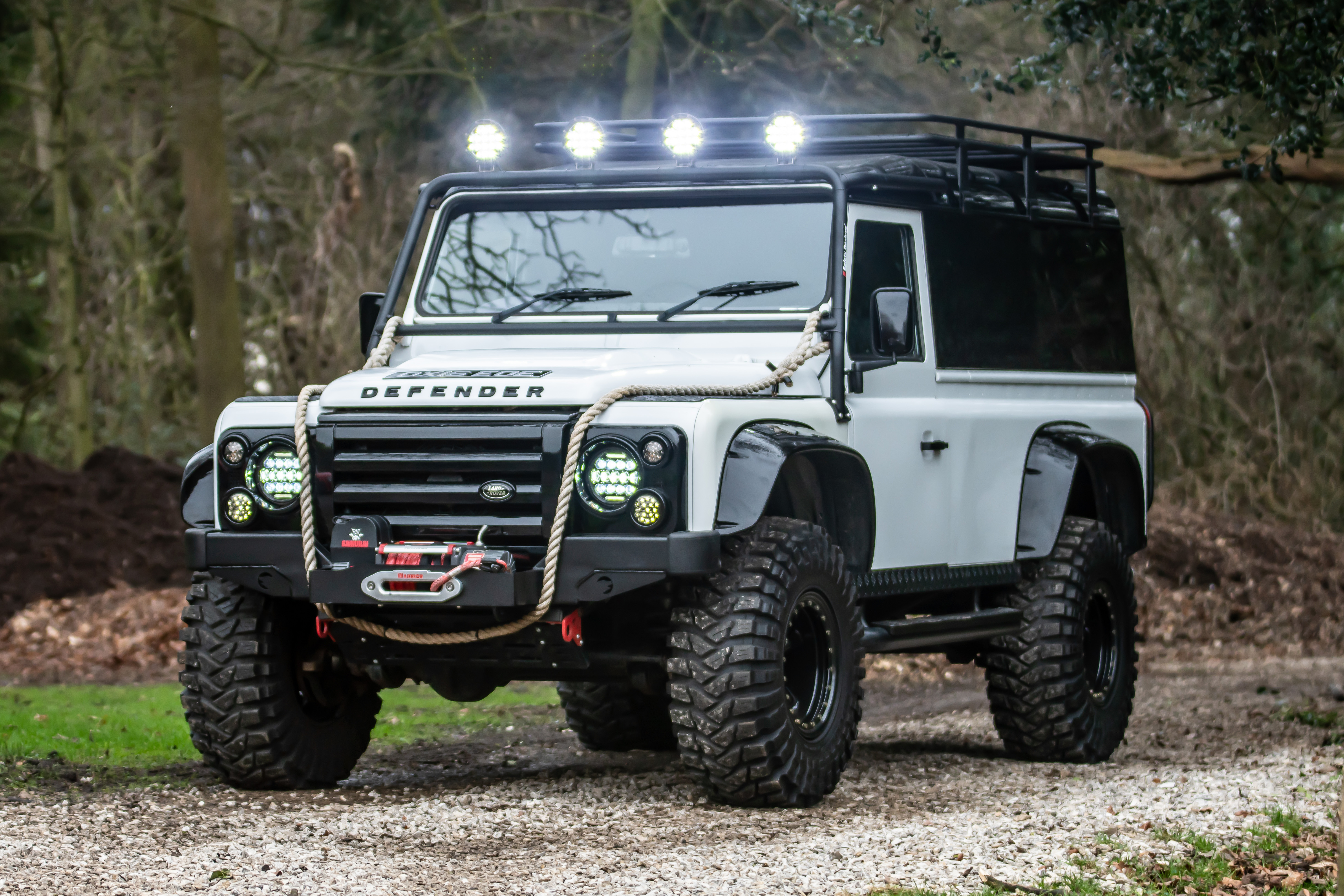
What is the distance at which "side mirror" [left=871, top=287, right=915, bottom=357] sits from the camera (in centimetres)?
754

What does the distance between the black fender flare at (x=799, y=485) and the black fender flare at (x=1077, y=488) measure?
1603mm

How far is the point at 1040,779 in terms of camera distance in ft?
27.7

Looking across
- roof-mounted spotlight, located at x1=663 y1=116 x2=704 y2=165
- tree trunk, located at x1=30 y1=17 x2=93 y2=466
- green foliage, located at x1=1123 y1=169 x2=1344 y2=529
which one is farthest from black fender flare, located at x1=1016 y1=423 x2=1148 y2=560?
tree trunk, located at x1=30 y1=17 x2=93 y2=466

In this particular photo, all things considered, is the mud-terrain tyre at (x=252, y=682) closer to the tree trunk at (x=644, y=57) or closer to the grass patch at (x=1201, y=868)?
the grass patch at (x=1201, y=868)

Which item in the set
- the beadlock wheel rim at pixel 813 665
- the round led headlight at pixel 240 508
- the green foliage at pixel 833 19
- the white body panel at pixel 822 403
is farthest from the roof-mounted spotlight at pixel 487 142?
the green foliage at pixel 833 19

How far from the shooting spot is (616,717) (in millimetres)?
9695

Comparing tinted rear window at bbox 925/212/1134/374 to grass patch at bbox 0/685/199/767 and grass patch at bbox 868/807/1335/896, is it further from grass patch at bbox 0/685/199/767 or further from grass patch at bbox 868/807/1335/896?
grass patch at bbox 0/685/199/767

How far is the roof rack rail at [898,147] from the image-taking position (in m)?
8.55

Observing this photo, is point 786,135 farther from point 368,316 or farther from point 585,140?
point 368,316

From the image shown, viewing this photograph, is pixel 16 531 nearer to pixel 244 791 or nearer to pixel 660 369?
pixel 244 791

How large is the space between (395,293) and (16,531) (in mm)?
9457

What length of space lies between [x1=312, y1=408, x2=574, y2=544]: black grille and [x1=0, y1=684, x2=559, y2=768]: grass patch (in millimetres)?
2302

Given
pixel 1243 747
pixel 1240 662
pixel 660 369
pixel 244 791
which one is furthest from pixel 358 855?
pixel 1240 662

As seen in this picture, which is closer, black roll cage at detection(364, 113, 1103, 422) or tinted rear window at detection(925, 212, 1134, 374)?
black roll cage at detection(364, 113, 1103, 422)
